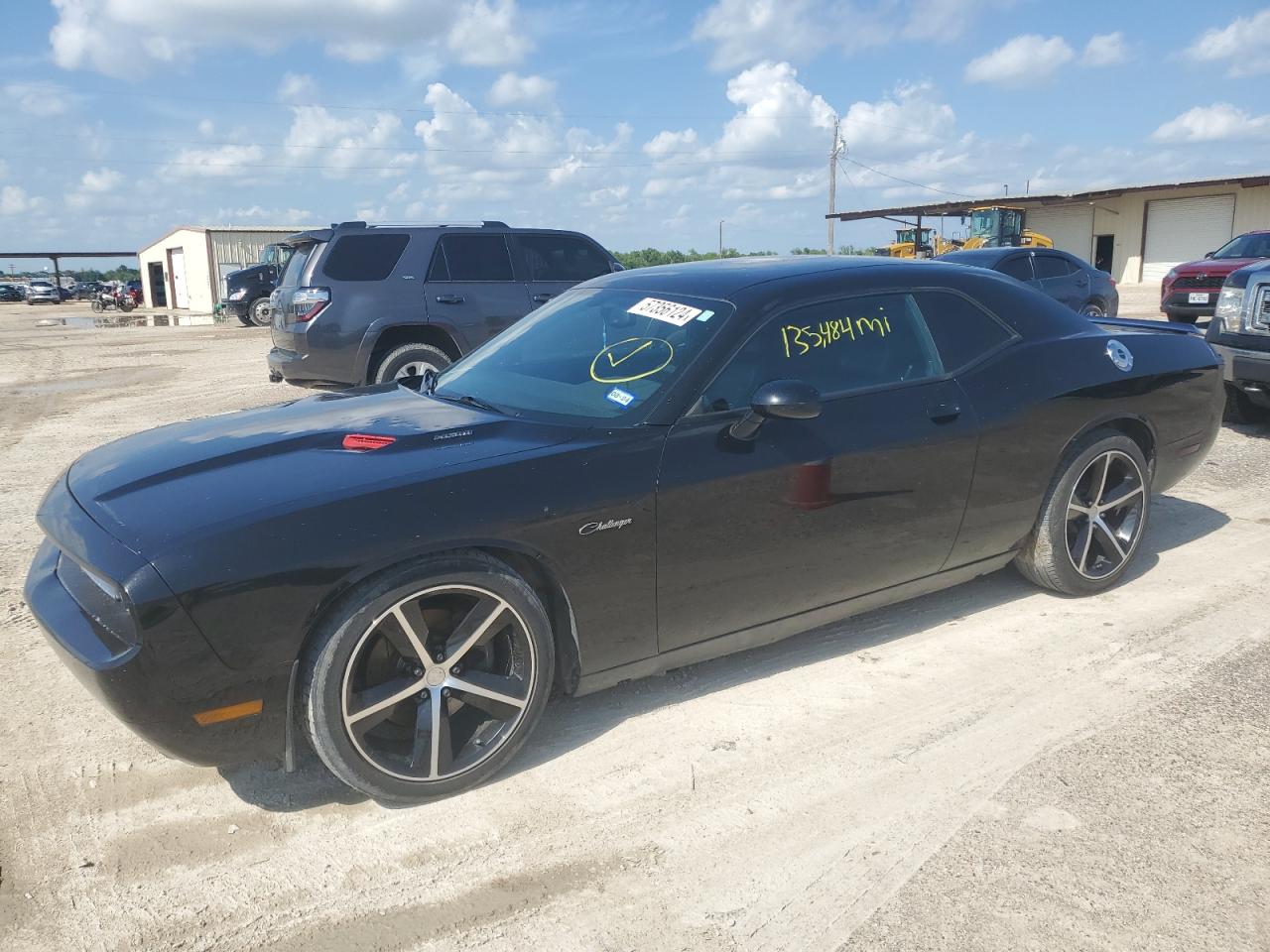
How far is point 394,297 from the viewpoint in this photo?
8.57 m

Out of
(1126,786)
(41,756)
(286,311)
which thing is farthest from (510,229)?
(1126,786)

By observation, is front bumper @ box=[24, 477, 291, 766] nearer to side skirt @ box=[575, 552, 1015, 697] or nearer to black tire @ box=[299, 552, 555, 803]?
black tire @ box=[299, 552, 555, 803]

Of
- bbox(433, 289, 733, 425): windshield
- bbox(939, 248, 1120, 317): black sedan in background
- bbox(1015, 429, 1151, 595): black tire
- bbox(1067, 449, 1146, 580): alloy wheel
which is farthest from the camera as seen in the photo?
bbox(939, 248, 1120, 317): black sedan in background

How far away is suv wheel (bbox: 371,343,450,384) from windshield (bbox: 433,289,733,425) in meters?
4.71

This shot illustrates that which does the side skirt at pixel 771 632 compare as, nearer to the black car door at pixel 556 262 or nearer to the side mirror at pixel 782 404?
the side mirror at pixel 782 404

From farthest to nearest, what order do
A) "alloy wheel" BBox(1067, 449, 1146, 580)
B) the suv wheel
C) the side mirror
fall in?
the suv wheel, "alloy wheel" BBox(1067, 449, 1146, 580), the side mirror

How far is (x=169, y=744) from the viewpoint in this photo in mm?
2559

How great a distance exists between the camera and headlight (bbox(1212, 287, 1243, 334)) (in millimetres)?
7617

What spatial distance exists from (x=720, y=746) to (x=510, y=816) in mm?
753

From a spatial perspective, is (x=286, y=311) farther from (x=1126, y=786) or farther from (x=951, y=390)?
(x=1126, y=786)

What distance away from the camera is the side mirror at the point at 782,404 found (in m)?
3.13

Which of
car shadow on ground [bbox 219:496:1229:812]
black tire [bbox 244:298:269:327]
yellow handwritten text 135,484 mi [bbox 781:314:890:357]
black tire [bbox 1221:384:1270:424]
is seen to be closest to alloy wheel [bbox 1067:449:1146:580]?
car shadow on ground [bbox 219:496:1229:812]

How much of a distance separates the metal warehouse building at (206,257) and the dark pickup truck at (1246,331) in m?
39.2

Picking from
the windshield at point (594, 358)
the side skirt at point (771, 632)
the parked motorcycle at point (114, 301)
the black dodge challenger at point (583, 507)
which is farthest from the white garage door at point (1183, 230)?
the parked motorcycle at point (114, 301)
